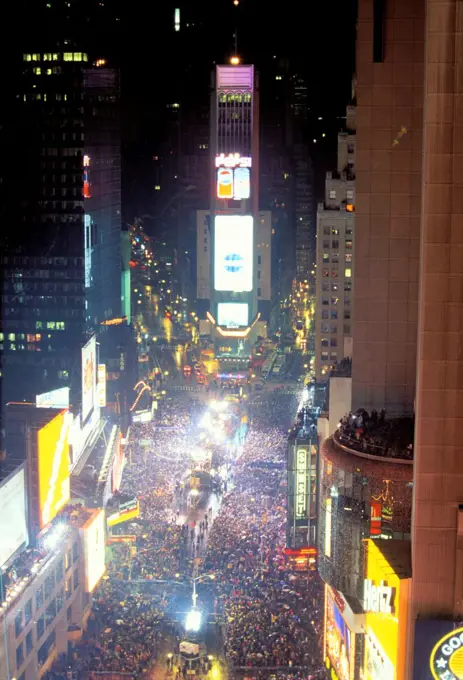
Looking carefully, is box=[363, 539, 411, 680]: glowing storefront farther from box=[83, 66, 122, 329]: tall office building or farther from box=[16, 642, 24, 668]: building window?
box=[83, 66, 122, 329]: tall office building

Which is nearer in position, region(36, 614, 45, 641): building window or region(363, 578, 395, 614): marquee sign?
region(363, 578, 395, 614): marquee sign

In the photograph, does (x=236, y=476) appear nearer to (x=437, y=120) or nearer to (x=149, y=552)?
(x=149, y=552)

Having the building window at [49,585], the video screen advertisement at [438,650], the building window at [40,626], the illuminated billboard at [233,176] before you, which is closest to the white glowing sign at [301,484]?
the building window at [49,585]

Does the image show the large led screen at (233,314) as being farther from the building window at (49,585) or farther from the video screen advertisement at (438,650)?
the video screen advertisement at (438,650)

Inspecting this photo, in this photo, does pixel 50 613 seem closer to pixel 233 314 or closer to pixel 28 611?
pixel 28 611

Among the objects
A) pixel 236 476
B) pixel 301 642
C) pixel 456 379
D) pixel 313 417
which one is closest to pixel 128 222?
pixel 236 476

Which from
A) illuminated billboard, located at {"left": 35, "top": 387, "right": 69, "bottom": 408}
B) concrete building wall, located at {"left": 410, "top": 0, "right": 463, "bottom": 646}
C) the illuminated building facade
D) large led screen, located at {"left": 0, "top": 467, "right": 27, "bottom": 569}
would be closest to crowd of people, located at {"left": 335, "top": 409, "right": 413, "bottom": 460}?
concrete building wall, located at {"left": 410, "top": 0, "right": 463, "bottom": 646}

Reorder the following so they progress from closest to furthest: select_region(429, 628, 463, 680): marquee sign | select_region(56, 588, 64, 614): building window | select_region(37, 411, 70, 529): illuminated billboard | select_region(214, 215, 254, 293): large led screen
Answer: select_region(429, 628, 463, 680): marquee sign < select_region(56, 588, 64, 614): building window < select_region(37, 411, 70, 529): illuminated billboard < select_region(214, 215, 254, 293): large led screen

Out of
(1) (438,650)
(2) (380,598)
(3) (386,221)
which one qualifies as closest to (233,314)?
(3) (386,221)
